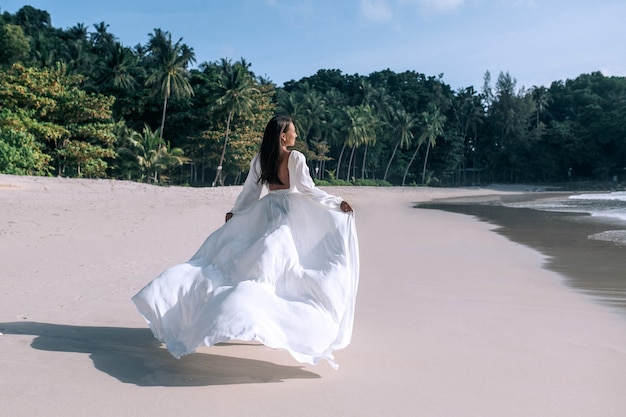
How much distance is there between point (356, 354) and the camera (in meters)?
3.89

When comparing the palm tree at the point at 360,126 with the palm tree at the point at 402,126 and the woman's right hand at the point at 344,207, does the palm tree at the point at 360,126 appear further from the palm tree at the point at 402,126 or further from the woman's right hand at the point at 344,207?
the woman's right hand at the point at 344,207

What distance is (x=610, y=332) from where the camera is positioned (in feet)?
15.1

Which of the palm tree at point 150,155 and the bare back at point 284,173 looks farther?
the palm tree at point 150,155

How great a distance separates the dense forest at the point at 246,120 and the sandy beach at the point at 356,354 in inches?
806

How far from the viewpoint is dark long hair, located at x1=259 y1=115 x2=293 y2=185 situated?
386cm

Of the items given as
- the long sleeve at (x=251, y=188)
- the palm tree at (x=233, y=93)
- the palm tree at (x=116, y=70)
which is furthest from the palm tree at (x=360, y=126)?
the long sleeve at (x=251, y=188)

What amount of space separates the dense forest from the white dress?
22.9 meters

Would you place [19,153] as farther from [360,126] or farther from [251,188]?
[360,126]

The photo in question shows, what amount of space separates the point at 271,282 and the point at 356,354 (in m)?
0.89

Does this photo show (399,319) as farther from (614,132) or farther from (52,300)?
(614,132)

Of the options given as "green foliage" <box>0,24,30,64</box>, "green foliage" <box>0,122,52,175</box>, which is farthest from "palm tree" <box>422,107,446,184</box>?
"green foliage" <box>0,122,52,175</box>

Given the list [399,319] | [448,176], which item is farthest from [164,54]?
[448,176]

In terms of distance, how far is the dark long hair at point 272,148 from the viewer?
3.86 metres

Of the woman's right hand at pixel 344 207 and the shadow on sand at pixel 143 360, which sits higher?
the woman's right hand at pixel 344 207
